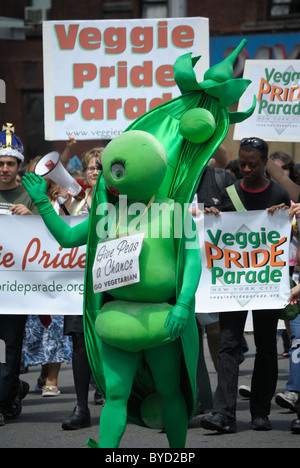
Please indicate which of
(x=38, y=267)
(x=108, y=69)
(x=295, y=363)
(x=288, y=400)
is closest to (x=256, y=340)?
(x=295, y=363)

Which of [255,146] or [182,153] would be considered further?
[255,146]

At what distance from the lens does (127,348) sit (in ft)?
16.5

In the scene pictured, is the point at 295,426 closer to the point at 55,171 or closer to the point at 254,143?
the point at 254,143

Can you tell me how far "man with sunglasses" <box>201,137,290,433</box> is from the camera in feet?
21.6

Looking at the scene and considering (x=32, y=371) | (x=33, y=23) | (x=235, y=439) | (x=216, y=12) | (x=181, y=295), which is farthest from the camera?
(x=33, y=23)

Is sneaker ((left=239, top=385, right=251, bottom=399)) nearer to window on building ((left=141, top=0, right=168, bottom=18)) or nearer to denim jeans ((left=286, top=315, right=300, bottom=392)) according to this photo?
denim jeans ((left=286, top=315, right=300, bottom=392))

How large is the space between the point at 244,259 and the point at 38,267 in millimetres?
1584

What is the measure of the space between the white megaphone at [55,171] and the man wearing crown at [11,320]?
0.38 metres

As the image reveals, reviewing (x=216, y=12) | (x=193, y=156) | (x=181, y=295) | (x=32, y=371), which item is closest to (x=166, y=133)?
(x=193, y=156)

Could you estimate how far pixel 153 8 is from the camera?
82.2 ft

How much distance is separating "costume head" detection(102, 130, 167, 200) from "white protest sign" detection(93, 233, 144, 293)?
0.26m

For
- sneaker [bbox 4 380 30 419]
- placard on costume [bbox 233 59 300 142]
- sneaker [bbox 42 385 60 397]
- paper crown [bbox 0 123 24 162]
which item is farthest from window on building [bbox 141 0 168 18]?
sneaker [bbox 4 380 30 419]
